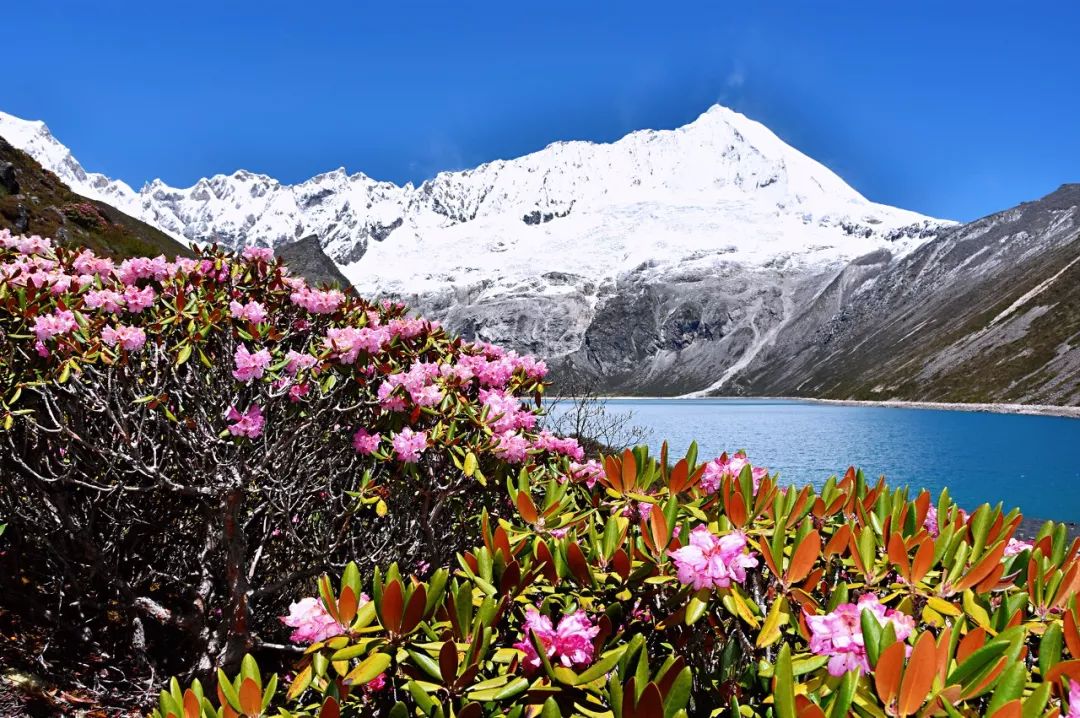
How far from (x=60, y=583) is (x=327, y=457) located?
8.22 ft

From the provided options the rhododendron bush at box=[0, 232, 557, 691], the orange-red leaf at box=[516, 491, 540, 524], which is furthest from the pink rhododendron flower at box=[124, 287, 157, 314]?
the orange-red leaf at box=[516, 491, 540, 524]

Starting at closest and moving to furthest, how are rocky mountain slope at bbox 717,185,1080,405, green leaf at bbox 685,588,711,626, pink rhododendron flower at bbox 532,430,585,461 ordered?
1. green leaf at bbox 685,588,711,626
2. pink rhododendron flower at bbox 532,430,585,461
3. rocky mountain slope at bbox 717,185,1080,405

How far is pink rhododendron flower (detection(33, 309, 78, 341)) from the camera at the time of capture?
4.51 meters

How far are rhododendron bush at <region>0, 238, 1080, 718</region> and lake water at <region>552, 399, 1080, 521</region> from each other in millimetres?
17761

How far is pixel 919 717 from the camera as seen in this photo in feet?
6.45

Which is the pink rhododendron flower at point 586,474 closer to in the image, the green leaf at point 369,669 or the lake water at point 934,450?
the green leaf at point 369,669

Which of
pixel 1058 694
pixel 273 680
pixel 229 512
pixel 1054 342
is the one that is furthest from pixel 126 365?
pixel 1054 342

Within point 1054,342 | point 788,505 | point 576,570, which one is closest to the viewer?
point 576,570

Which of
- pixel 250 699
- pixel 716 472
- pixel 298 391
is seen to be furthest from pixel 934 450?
pixel 250 699

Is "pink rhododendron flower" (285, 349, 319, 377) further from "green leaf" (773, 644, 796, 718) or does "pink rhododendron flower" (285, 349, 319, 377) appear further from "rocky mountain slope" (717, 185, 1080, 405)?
"rocky mountain slope" (717, 185, 1080, 405)

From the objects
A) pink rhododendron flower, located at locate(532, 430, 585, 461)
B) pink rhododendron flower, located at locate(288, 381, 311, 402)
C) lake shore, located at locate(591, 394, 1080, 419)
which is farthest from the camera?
lake shore, located at locate(591, 394, 1080, 419)

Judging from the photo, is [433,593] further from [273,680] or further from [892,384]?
[892,384]

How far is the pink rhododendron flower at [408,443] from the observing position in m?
4.68

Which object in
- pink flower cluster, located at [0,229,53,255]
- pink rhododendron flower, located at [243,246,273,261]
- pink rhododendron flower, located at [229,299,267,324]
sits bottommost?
pink rhododendron flower, located at [229,299,267,324]
